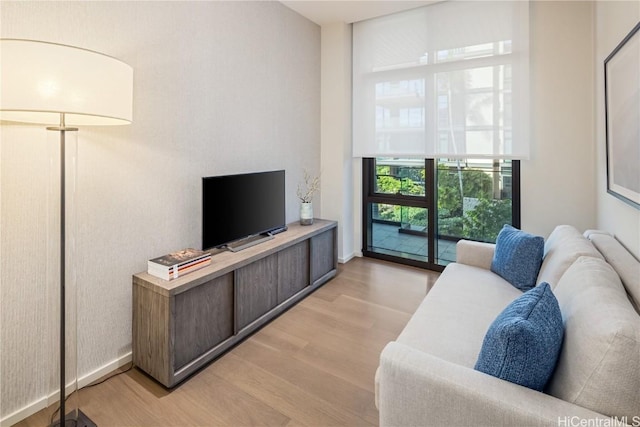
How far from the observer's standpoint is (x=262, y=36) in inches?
120

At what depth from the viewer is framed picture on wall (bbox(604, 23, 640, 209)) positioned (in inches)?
64.2

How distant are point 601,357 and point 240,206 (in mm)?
2252

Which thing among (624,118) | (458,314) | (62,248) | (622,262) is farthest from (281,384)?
(624,118)

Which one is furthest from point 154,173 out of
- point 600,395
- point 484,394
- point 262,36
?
point 600,395

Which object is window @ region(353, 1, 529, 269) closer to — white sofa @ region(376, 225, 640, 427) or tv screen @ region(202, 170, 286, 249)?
tv screen @ region(202, 170, 286, 249)

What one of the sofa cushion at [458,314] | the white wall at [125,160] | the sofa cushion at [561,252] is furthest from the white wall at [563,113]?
the white wall at [125,160]

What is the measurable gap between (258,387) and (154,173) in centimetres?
150

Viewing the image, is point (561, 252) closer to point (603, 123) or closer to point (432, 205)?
point (603, 123)

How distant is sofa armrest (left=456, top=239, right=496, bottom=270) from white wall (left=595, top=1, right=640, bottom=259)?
0.76 m

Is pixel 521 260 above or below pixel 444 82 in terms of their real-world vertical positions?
below

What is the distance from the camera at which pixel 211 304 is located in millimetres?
2166

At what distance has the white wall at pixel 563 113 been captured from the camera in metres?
2.90

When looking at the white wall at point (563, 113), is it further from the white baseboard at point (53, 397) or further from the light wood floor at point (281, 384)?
the white baseboard at point (53, 397)

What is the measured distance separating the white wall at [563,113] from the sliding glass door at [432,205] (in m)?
0.28
